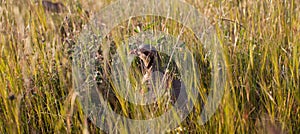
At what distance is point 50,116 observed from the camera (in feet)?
5.49

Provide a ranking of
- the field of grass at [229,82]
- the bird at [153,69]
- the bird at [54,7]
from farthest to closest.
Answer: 1. the bird at [54,7]
2. the bird at [153,69]
3. the field of grass at [229,82]

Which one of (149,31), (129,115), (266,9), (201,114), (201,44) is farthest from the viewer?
(266,9)

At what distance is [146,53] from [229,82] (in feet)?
1.29

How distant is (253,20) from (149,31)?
531 mm

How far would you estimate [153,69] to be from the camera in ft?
5.63

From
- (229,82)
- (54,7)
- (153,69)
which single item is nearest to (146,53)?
(153,69)

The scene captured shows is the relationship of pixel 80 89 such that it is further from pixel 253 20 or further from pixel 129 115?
pixel 253 20

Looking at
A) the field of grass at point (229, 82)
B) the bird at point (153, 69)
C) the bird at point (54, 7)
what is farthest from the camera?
the bird at point (54, 7)

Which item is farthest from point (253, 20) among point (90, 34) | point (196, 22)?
point (90, 34)

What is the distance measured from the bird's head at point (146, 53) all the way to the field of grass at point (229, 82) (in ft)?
0.79

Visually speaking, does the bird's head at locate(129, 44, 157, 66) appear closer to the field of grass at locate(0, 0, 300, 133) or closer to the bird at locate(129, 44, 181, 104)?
the bird at locate(129, 44, 181, 104)

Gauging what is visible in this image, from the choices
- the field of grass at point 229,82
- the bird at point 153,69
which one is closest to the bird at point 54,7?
the field of grass at point 229,82

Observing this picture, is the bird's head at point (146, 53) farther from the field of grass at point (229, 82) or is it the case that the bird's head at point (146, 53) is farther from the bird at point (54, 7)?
the bird at point (54, 7)

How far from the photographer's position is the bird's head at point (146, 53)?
5.55 feet
